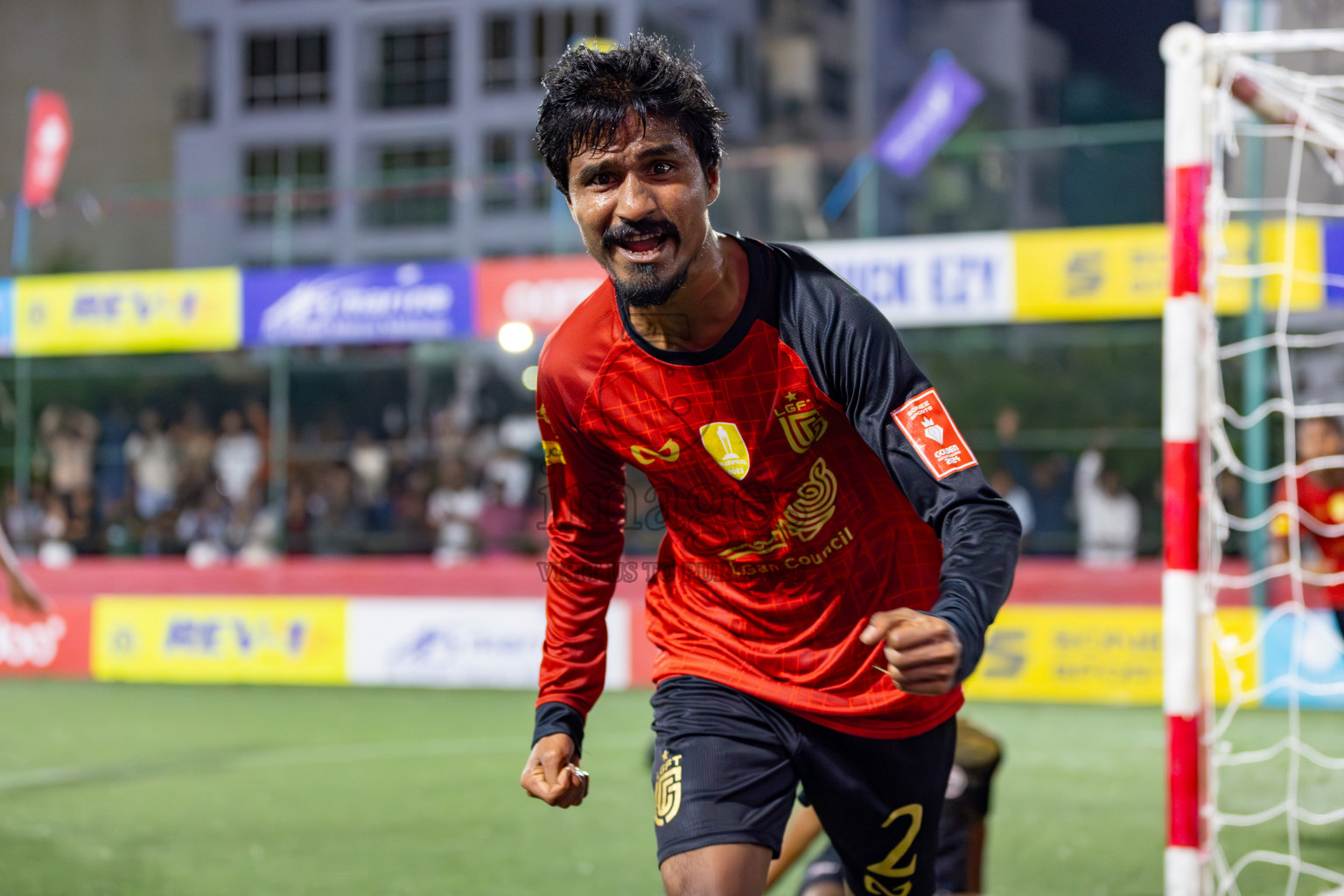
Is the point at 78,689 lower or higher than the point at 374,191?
lower

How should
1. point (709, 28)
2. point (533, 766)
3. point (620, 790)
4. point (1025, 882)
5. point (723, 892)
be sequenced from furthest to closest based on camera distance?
point (709, 28) < point (620, 790) < point (1025, 882) < point (533, 766) < point (723, 892)

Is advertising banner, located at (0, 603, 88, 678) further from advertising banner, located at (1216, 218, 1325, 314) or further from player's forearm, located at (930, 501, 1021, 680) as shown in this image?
player's forearm, located at (930, 501, 1021, 680)

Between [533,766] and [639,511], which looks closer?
[533,766]

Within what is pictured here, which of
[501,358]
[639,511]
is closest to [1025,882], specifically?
[639,511]

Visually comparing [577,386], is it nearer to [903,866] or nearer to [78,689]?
[903,866]

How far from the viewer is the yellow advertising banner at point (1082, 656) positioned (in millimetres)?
10273

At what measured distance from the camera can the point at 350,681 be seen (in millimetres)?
12164

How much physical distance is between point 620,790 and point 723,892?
495cm

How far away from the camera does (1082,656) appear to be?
34.7ft

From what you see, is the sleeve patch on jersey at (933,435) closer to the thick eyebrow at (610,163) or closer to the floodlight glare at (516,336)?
the thick eyebrow at (610,163)

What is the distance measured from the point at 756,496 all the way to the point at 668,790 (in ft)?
1.84

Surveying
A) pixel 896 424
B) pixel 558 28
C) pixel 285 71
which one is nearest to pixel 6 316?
pixel 896 424

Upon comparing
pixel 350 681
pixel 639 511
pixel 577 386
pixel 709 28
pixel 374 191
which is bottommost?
pixel 350 681

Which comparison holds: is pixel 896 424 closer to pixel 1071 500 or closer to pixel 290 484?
pixel 1071 500
